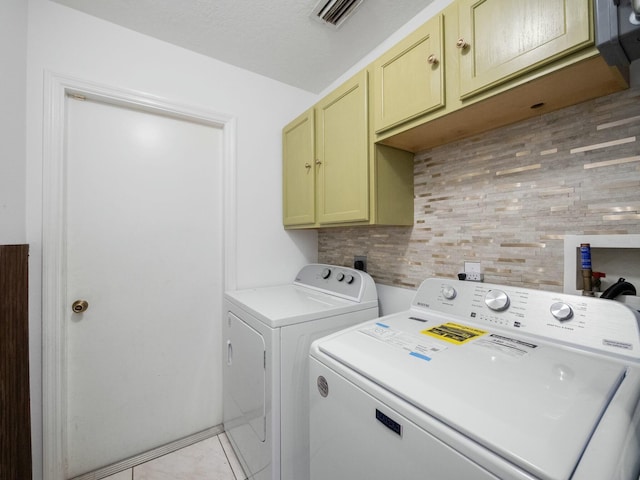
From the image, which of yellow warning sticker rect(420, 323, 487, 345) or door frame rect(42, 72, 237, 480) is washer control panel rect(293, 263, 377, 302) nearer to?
yellow warning sticker rect(420, 323, 487, 345)

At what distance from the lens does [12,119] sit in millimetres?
1194

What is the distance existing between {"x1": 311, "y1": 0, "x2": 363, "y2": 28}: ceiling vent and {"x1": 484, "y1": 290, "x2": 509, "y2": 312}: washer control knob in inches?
60.4

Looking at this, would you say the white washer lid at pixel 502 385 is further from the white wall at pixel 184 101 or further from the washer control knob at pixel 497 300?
the white wall at pixel 184 101

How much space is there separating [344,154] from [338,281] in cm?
77

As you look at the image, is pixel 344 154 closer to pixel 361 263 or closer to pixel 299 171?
pixel 299 171

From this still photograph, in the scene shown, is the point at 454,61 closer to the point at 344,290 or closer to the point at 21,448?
the point at 344,290

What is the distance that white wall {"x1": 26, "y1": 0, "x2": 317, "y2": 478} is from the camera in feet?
4.46

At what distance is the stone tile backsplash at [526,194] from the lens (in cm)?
91

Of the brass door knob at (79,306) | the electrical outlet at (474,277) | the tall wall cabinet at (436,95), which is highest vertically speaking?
the tall wall cabinet at (436,95)

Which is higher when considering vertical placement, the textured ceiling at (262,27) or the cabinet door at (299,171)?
the textured ceiling at (262,27)

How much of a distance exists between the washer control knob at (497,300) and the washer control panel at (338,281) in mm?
595

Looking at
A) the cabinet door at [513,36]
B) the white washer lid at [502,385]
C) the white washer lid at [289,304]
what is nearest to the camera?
the white washer lid at [502,385]

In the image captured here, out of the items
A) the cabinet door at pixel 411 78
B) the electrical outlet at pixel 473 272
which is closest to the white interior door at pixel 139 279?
the cabinet door at pixel 411 78

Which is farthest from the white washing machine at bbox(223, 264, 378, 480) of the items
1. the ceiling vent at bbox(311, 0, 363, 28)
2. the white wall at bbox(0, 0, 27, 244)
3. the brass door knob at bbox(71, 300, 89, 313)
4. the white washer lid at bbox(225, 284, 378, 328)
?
the ceiling vent at bbox(311, 0, 363, 28)
